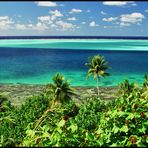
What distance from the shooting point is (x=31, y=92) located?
90.3 metres

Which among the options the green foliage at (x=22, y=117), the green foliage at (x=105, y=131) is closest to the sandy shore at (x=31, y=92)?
the green foliage at (x=22, y=117)

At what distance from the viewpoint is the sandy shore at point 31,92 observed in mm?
82181

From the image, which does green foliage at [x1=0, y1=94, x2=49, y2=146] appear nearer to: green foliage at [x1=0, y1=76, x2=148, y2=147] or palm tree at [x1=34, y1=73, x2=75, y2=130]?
palm tree at [x1=34, y1=73, x2=75, y2=130]

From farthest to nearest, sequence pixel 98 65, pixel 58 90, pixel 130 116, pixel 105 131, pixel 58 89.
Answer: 1. pixel 98 65
2. pixel 58 90
3. pixel 58 89
4. pixel 105 131
5. pixel 130 116

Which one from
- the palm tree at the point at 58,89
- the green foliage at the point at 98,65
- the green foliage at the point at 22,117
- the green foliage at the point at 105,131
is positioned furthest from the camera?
the green foliage at the point at 98,65

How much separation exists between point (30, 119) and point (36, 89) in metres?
47.7

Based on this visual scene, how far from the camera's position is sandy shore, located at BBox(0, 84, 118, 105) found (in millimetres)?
82181

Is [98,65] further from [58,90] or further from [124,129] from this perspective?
[124,129]

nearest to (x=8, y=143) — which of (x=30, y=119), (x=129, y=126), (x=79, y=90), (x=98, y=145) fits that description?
(x=98, y=145)

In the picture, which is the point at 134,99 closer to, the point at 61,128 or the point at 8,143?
the point at 61,128

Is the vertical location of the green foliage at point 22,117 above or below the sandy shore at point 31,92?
below

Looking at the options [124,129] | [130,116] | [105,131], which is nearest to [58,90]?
[105,131]

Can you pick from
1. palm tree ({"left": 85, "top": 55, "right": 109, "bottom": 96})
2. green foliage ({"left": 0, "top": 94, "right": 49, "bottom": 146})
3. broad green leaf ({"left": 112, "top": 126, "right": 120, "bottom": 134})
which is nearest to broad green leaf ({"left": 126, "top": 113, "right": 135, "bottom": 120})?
broad green leaf ({"left": 112, "top": 126, "right": 120, "bottom": 134})

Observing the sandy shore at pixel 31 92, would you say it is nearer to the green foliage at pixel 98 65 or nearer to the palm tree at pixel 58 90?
the green foliage at pixel 98 65
